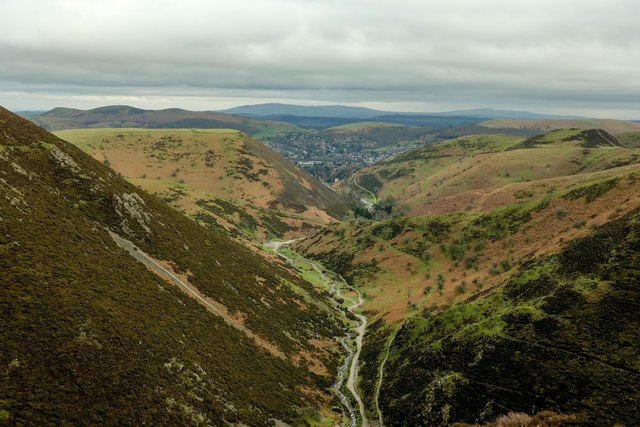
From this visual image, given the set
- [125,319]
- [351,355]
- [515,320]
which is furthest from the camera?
[351,355]

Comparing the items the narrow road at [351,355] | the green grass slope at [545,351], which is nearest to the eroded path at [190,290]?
the narrow road at [351,355]

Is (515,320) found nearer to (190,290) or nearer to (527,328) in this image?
(527,328)

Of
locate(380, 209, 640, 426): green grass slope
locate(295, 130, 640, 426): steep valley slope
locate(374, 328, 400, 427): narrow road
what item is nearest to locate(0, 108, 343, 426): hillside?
locate(374, 328, 400, 427): narrow road

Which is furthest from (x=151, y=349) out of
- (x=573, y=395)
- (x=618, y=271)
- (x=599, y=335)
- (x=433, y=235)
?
(x=433, y=235)

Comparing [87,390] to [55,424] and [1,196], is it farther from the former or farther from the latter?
[1,196]

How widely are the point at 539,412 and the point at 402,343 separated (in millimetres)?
31161

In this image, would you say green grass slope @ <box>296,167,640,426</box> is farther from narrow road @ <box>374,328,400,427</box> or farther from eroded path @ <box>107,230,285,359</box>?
eroded path @ <box>107,230,285,359</box>

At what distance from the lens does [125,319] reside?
4259cm

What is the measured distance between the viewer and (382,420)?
53125mm

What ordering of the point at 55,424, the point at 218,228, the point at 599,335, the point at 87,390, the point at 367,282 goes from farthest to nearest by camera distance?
1. the point at 218,228
2. the point at 367,282
3. the point at 599,335
4. the point at 87,390
5. the point at 55,424

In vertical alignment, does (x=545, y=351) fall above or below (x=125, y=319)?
below

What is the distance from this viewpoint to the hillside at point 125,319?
33.4 metres

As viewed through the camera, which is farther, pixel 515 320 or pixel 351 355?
pixel 351 355

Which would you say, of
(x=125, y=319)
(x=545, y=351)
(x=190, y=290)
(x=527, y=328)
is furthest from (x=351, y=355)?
(x=125, y=319)
